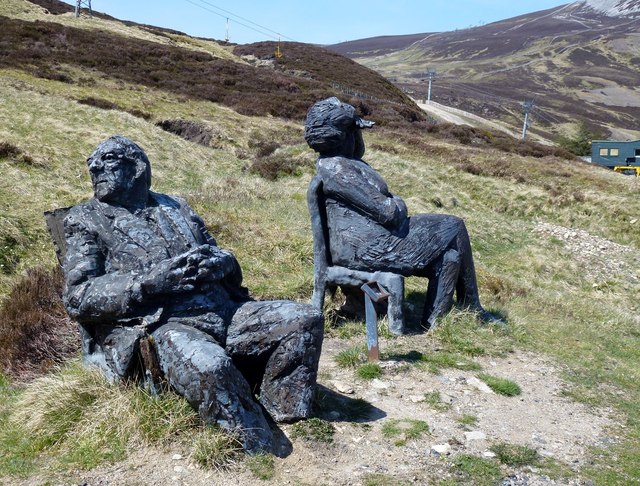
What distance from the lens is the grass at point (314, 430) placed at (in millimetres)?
4176

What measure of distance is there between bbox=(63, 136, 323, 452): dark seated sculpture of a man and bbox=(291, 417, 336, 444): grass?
0.07 m

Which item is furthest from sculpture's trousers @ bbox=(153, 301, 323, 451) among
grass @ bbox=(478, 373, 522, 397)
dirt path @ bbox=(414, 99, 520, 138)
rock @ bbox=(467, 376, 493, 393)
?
dirt path @ bbox=(414, 99, 520, 138)

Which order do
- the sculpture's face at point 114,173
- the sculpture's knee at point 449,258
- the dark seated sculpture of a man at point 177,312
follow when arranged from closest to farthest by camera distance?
the dark seated sculpture of a man at point 177,312 < the sculpture's face at point 114,173 < the sculpture's knee at point 449,258

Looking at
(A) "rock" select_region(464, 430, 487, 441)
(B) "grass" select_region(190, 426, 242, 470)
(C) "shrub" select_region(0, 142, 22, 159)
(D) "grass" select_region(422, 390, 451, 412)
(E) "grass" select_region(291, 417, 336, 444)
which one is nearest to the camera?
(B) "grass" select_region(190, 426, 242, 470)

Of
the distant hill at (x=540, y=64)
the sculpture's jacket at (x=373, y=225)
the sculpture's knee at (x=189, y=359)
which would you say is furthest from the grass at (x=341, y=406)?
the distant hill at (x=540, y=64)

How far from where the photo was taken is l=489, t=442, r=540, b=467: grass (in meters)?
4.21

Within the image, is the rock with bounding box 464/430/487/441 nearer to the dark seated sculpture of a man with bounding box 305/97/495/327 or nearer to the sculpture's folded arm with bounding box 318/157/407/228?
the dark seated sculpture of a man with bounding box 305/97/495/327

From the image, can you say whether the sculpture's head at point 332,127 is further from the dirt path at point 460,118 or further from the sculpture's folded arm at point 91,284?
the dirt path at point 460,118

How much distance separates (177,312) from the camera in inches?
164

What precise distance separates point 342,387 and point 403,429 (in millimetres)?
840

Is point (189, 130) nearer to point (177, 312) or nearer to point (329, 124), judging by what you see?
point (329, 124)

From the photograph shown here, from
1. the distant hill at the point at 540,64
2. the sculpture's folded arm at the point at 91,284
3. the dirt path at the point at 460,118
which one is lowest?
the sculpture's folded arm at the point at 91,284

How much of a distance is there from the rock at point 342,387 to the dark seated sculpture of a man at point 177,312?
91 cm

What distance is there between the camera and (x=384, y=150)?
2262cm
